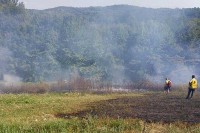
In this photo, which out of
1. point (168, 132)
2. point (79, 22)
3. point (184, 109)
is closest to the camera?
point (168, 132)

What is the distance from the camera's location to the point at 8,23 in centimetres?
5591

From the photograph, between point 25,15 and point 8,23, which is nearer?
point 8,23

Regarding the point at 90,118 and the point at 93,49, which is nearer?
the point at 90,118

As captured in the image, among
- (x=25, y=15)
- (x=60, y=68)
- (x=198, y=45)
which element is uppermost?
(x=25, y=15)

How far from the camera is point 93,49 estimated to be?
5388 cm

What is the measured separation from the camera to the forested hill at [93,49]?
161 ft

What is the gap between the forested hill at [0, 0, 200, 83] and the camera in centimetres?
4912

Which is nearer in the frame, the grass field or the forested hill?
the grass field

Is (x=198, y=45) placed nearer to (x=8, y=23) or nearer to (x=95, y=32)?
(x=95, y=32)

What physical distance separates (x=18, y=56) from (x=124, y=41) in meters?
16.1

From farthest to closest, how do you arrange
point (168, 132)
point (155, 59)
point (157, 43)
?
1. point (157, 43)
2. point (155, 59)
3. point (168, 132)

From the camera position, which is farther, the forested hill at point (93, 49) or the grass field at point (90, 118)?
the forested hill at point (93, 49)

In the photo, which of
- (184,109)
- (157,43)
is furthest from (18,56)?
(184,109)

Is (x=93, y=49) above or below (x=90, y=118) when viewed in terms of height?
below
